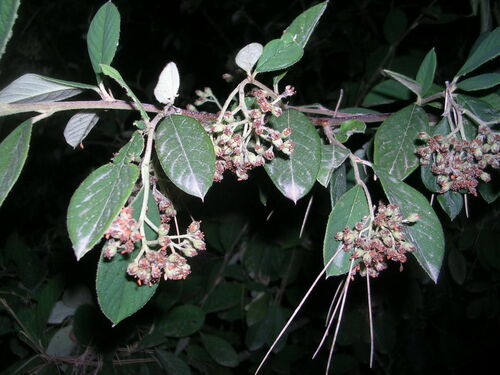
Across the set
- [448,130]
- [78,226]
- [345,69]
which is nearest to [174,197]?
[78,226]

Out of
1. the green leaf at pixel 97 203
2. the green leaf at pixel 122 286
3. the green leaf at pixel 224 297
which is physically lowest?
the green leaf at pixel 224 297

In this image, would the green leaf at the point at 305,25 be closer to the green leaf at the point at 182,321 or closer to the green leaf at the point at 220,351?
the green leaf at the point at 182,321

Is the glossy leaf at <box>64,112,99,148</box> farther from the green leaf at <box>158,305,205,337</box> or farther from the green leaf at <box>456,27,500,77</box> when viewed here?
the green leaf at <box>158,305,205,337</box>

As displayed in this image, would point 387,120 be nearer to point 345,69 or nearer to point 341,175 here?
point 341,175

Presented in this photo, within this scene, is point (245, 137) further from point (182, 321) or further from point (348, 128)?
point (182, 321)

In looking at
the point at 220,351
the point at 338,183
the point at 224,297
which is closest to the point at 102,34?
the point at 338,183

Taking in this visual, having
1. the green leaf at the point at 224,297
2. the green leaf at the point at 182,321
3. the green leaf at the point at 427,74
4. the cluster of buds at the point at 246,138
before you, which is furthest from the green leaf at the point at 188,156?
the green leaf at the point at 224,297

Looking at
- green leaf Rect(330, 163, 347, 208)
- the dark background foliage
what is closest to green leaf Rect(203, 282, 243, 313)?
the dark background foliage
